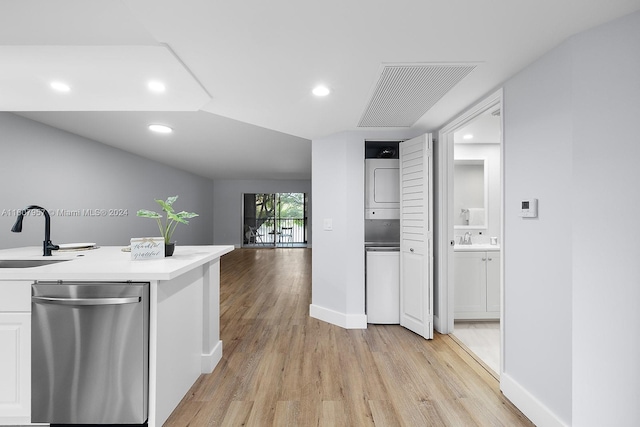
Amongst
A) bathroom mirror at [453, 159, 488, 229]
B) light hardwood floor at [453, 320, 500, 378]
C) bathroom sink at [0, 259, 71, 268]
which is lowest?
light hardwood floor at [453, 320, 500, 378]

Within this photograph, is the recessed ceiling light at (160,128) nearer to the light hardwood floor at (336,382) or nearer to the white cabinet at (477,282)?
the light hardwood floor at (336,382)

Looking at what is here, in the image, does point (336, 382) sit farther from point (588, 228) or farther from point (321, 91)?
point (321, 91)

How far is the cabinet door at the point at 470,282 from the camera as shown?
3404 millimetres

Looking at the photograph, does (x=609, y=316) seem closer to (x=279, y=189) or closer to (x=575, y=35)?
(x=575, y=35)

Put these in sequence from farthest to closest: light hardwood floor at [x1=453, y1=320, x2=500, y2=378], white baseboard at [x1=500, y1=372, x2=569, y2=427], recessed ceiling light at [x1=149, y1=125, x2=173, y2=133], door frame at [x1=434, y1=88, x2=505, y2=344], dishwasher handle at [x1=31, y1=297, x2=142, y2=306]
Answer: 1. recessed ceiling light at [x1=149, y1=125, x2=173, y2=133]
2. door frame at [x1=434, y1=88, x2=505, y2=344]
3. light hardwood floor at [x1=453, y1=320, x2=500, y2=378]
4. white baseboard at [x1=500, y1=372, x2=569, y2=427]
5. dishwasher handle at [x1=31, y1=297, x2=142, y2=306]

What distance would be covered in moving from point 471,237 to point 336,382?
2.59 m

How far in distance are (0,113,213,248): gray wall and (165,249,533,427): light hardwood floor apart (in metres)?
3.30

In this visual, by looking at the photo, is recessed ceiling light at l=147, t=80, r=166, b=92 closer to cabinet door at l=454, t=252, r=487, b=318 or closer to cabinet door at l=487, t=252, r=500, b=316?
cabinet door at l=454, t=252, r=487, b=318

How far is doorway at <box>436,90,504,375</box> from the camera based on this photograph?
121 inches

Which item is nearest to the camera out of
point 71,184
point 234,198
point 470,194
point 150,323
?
point 150,323

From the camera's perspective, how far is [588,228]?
1532 mm

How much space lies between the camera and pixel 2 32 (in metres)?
1.72

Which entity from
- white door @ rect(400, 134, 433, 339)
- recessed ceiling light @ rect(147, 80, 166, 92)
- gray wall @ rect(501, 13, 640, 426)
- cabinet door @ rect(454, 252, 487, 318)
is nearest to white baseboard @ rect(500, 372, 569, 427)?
gray wall @ rect(501, 13, 640, 426)

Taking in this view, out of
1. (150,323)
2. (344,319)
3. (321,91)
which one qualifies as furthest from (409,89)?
(344,319)
